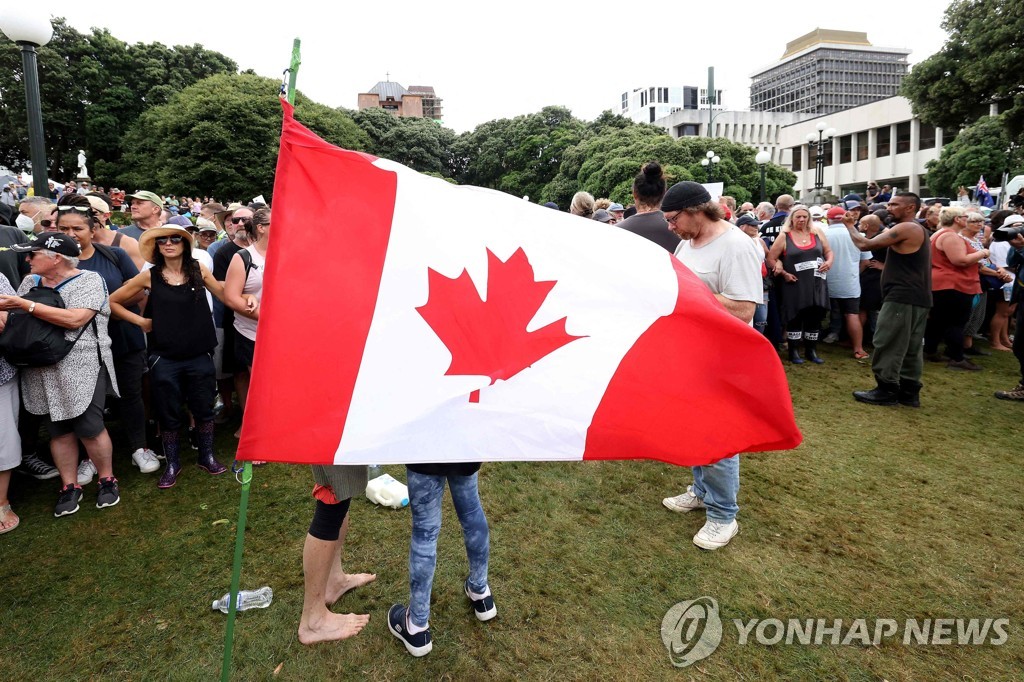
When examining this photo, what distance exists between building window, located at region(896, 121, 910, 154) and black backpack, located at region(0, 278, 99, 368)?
66.1 metres

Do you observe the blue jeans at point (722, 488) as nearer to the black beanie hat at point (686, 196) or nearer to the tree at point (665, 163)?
the black beanie hat at point (686, 196)

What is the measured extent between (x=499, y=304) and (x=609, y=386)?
0.54 meters

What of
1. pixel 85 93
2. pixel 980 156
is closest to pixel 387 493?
pixel 980 156

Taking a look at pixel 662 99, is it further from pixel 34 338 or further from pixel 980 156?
pixel 34 338

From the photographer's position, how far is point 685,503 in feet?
12.8

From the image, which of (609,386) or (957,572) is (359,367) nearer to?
(609,386)

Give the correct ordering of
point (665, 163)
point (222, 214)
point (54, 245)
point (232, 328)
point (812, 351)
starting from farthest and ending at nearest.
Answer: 1. point (665, 163)
2. point (812, 351)
3. point (222, 214)
4. point (232, 328)
5. point (54, 245)

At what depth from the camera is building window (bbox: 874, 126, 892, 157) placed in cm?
5566

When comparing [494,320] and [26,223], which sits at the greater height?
[26,223]

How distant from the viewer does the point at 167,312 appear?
424cm

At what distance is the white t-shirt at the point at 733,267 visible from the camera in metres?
3.19

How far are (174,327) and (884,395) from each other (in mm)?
6602

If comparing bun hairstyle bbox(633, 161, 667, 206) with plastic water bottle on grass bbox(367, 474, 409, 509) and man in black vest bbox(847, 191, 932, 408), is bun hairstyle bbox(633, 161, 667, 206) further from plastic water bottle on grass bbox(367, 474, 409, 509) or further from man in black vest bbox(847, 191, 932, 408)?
plastic water bottle on grass bbox(367, 474, 409, 509)

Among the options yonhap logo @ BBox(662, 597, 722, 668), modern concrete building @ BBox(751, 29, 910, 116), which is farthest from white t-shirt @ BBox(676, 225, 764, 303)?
modern concrete building @ BBox(751, 29, 910, 116)
